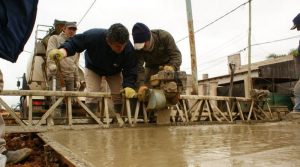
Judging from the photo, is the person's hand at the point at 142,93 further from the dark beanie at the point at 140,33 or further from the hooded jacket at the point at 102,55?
the dark beanie at the point at 140,33

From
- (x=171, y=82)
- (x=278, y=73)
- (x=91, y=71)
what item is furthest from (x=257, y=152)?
(x=278, y=73)

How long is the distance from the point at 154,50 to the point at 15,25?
130 inches

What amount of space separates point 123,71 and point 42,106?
2357 millimetres

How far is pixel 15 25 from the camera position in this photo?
81.5 inches

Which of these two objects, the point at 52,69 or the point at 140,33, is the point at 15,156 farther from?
the point at 52,69

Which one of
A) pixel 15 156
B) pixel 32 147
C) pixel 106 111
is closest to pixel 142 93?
pixel 106 111

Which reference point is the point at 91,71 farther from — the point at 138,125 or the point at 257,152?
the point at 257,152

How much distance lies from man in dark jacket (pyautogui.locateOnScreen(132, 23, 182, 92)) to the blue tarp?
2.68 metres

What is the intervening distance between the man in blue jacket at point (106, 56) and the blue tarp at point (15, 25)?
2.32 metres

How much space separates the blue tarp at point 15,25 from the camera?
2004mm

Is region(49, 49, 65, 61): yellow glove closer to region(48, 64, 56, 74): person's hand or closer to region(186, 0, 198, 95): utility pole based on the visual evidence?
region(48, 64, 56, 74): person's hand

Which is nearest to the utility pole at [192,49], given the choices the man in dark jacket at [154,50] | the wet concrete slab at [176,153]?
the man in dark jacket at [154,50]

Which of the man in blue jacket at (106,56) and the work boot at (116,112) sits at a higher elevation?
the man in blue jacket at (106,56)

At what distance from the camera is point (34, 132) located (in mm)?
4324
